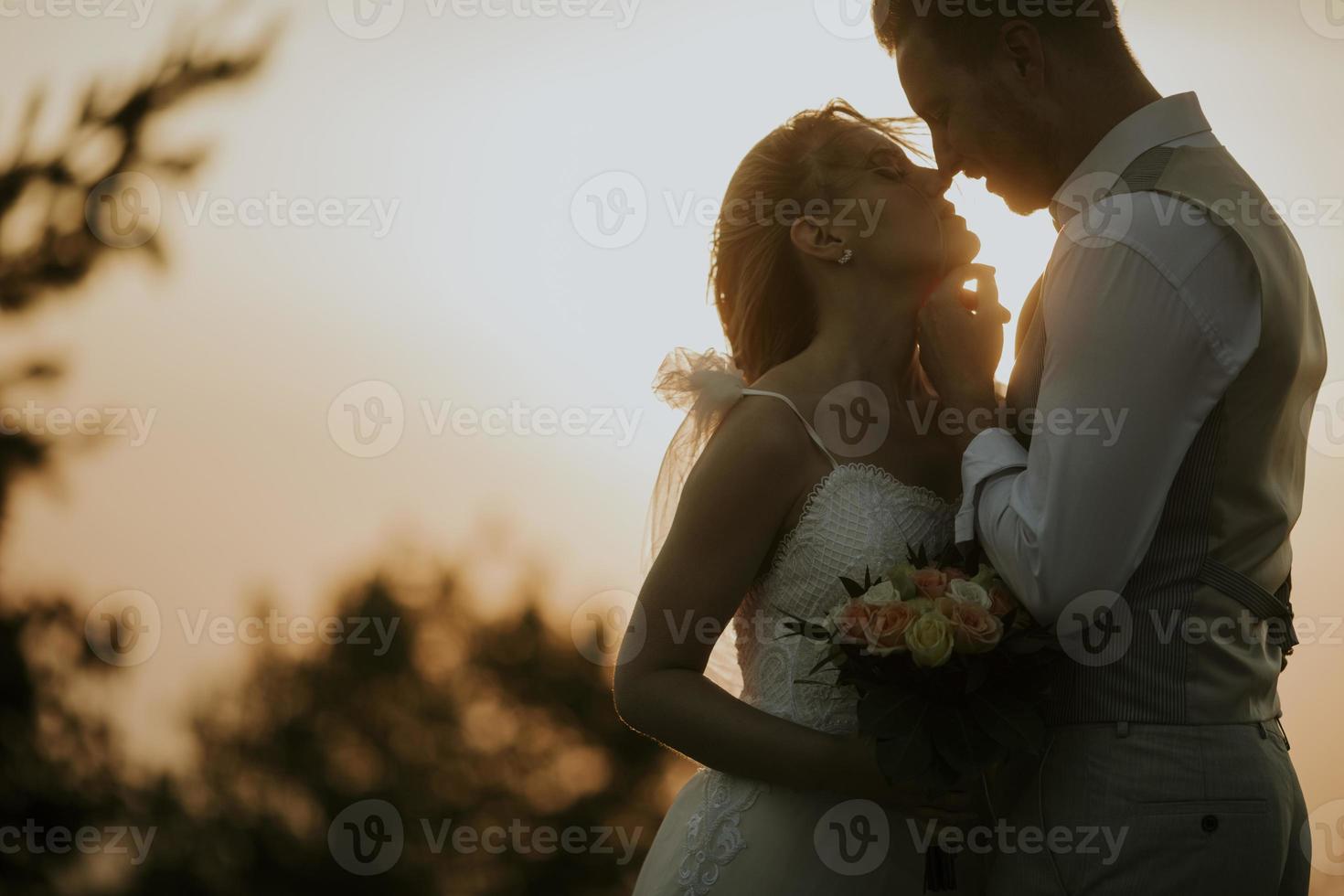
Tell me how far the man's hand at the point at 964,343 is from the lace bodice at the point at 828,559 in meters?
0.27

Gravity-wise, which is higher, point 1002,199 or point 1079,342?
point 1002,199

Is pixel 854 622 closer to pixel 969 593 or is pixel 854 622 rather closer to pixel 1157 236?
pixel 969 593

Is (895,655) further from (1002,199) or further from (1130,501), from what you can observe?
(1002,199)

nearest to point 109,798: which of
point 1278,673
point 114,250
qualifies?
point 114,250

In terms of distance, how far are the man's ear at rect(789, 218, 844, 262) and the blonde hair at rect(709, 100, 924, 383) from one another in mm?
59

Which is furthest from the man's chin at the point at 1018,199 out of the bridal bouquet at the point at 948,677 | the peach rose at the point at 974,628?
the peach rose at the point at 974,628

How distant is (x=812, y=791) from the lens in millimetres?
3199

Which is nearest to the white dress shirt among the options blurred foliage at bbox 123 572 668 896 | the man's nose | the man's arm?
the man's arm

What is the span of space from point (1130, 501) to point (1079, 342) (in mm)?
324

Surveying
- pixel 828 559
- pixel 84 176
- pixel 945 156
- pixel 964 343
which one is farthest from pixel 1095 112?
pixel 84 176

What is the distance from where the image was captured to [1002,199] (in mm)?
3150

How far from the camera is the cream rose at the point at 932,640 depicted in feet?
8.57

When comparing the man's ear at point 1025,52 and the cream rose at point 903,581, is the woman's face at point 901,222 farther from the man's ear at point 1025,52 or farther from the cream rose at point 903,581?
the cream rose at point 903,581

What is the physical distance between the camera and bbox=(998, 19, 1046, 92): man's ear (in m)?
2.89
